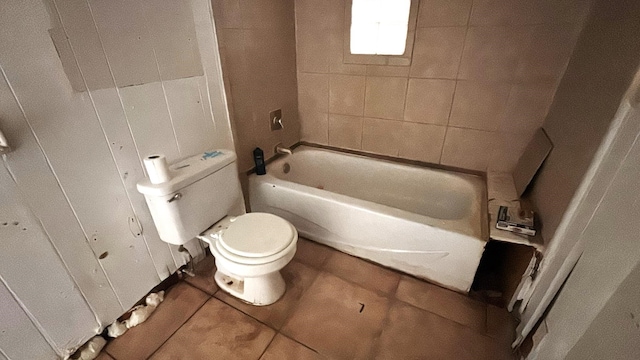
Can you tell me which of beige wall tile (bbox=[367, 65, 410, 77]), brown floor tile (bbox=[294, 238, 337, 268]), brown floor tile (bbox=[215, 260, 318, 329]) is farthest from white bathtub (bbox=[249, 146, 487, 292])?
beige wall tile (bbox=[367, 65, 410, 77])

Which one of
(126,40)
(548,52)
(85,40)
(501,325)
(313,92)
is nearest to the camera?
(85,40)

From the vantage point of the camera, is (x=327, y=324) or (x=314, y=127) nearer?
(x=327, y=324)

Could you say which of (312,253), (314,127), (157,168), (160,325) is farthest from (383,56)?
(160,325)

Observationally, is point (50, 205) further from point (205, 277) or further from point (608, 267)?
point (608, 267)

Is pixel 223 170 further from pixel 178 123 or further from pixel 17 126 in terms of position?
pixel 17 126

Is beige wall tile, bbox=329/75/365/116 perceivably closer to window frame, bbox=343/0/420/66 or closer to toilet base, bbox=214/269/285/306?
window frame, bbox=343/0/420/66

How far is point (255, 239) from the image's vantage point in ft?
4.09

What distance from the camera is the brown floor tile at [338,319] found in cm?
122

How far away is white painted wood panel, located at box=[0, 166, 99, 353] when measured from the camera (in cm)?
88

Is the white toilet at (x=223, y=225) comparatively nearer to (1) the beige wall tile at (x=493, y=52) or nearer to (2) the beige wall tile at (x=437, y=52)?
(2) the beige wall tile at (x=437, y=52)

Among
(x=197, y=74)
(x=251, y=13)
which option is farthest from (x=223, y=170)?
(x=251, y=13)

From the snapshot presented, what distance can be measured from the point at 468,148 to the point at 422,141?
0.28 m

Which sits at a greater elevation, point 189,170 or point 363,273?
point 189,170

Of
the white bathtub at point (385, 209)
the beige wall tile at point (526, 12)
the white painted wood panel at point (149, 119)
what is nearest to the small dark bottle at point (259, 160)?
the white bathtub at point (385, 209)
